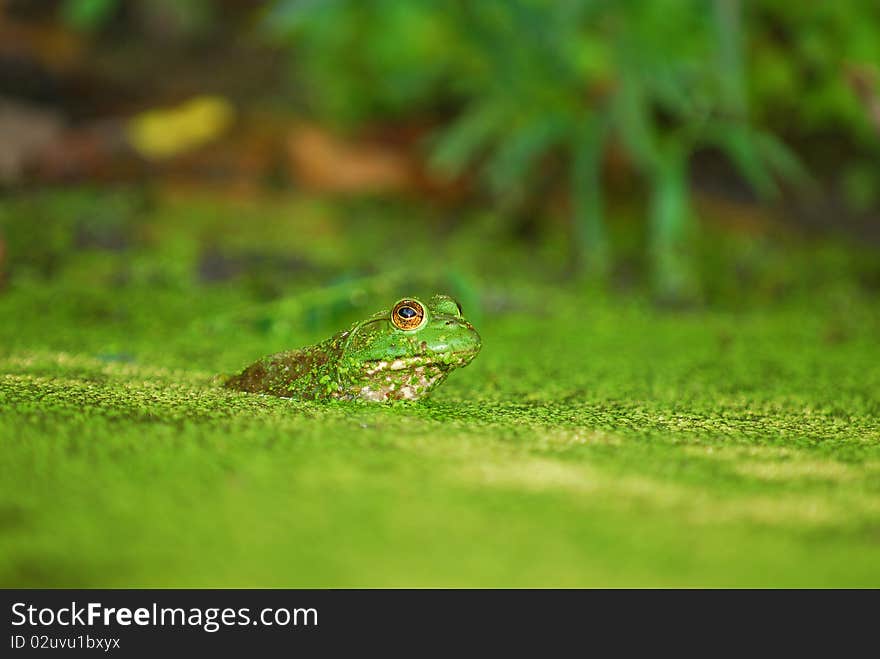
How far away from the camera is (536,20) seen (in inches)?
98.8

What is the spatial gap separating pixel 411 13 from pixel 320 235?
1.03 meters

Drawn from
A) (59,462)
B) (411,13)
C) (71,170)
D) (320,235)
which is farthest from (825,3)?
(59,462)

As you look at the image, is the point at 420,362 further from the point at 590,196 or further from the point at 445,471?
the point at 590,196

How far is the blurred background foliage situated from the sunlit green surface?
106 cm

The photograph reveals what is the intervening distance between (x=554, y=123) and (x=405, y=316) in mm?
1635

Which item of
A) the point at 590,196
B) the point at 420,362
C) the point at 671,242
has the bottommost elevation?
the point at 420,362

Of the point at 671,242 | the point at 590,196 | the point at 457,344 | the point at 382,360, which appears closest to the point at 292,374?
the point at 382,360

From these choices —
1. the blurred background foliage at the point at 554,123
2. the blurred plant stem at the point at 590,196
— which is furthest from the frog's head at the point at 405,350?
the blurred plant stem at the point at 590,196

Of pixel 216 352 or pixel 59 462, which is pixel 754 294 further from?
pixel 59 462

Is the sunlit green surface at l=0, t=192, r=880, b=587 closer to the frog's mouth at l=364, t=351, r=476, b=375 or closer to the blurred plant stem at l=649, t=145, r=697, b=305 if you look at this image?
the frog's mouth at l=364, t=351, r=476, b=375

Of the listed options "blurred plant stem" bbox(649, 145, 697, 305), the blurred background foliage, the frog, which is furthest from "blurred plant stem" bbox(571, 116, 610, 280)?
the frog

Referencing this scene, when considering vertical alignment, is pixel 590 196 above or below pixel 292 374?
above

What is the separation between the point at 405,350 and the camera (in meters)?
1.40
